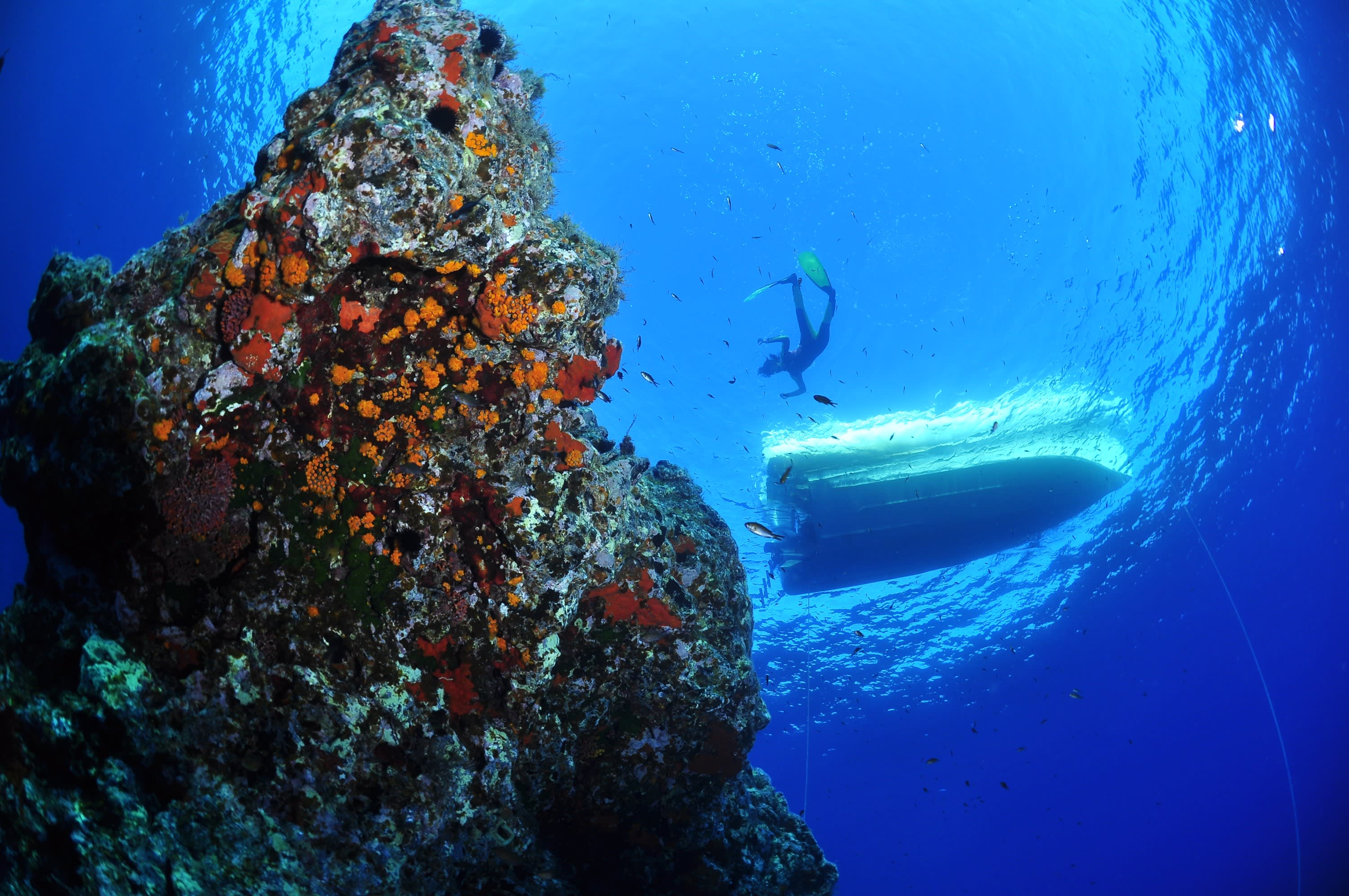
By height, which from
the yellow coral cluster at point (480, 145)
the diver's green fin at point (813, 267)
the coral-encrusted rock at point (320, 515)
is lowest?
the coral-encrusted rock at point (320, 515)

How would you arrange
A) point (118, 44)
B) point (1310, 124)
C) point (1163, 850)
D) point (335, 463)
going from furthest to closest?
point (1163, 850) < point (118, 44) < point (1310, 124) < point (335, 463)

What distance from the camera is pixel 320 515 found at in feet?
10.8

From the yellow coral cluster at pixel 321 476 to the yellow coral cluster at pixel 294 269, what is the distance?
106 cm

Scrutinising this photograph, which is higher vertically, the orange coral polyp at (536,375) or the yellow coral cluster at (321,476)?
the orange coral polyp at (536,375)

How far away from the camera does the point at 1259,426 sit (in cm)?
2253

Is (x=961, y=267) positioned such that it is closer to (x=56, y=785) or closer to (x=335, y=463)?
(x=335, y=463)

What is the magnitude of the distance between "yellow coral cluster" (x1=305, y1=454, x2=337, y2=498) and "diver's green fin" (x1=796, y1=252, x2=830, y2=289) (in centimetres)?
1228

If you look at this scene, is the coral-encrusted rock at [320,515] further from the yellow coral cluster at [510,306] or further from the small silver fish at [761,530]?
the small silver fish at [761,530]

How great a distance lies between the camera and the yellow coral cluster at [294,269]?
10.2 ft

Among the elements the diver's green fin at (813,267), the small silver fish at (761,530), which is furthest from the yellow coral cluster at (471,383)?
the diver's green fin at (813,267)

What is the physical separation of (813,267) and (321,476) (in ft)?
42.9

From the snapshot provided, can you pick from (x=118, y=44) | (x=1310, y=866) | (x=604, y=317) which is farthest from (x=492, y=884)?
(x=1310, y=866)

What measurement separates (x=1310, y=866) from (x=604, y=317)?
72.1 m

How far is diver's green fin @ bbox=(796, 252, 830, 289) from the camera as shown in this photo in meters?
13.7
